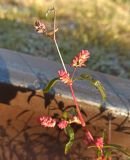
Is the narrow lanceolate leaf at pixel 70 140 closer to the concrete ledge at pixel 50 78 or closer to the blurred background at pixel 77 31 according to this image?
the concrete ledge at pixel 50 78

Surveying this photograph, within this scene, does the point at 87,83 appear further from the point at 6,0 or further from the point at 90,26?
the point at 6,0

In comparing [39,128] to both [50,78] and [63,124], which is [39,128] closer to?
[50,78]

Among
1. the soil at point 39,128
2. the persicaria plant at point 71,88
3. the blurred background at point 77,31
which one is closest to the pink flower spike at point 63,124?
the persicaria plant at point 71,88

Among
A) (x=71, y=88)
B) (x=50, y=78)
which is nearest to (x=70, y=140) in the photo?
(x=71, y=88)

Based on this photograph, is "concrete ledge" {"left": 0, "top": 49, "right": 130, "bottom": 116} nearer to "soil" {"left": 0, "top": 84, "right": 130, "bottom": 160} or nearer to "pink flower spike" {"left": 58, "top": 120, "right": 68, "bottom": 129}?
"soil" {"left": 0, "top": 84, "right": 130, "bottom": 160}

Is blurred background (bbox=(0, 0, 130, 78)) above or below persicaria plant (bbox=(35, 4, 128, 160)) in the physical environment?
above

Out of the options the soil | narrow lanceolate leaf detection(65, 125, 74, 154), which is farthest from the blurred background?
narrow lanceolate leaf detection(65, 125, 74, 154)
